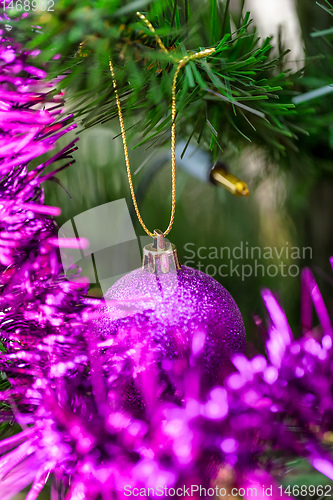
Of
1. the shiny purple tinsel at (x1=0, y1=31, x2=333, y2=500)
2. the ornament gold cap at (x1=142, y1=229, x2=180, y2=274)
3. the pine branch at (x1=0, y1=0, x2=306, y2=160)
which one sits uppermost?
the pine branch at (x1=0, y1=0, x2=306, y2=160)

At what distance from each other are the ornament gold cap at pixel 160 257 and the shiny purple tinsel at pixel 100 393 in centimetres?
5

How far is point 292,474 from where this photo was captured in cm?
24

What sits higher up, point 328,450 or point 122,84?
point 122,84

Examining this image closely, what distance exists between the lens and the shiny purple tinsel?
0.78 feet

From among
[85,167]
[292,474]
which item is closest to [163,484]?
[292,474]

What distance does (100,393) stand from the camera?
283 mm

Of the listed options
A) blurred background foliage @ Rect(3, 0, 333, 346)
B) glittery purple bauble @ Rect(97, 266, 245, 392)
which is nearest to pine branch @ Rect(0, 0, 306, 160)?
blurred background foliage @ Rect(3, 0, 333, 346)

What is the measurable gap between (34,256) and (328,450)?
240mm

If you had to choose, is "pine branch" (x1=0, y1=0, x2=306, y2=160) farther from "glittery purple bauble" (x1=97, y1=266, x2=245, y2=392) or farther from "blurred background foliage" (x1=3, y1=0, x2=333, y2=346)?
"glittery purple bauble" (x1=97, y1=266, x2=245, y2=392)

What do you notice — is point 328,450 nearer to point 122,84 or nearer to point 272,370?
point 272,370

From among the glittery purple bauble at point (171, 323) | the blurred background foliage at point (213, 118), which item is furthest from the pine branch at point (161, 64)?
the glittery purple bauble at point (171, 323)

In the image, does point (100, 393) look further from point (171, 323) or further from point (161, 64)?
point (161, 64)

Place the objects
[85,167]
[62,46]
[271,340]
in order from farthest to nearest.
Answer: [85,167], [271,340], [62,46]

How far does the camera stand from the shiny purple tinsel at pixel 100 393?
9.4 inches
